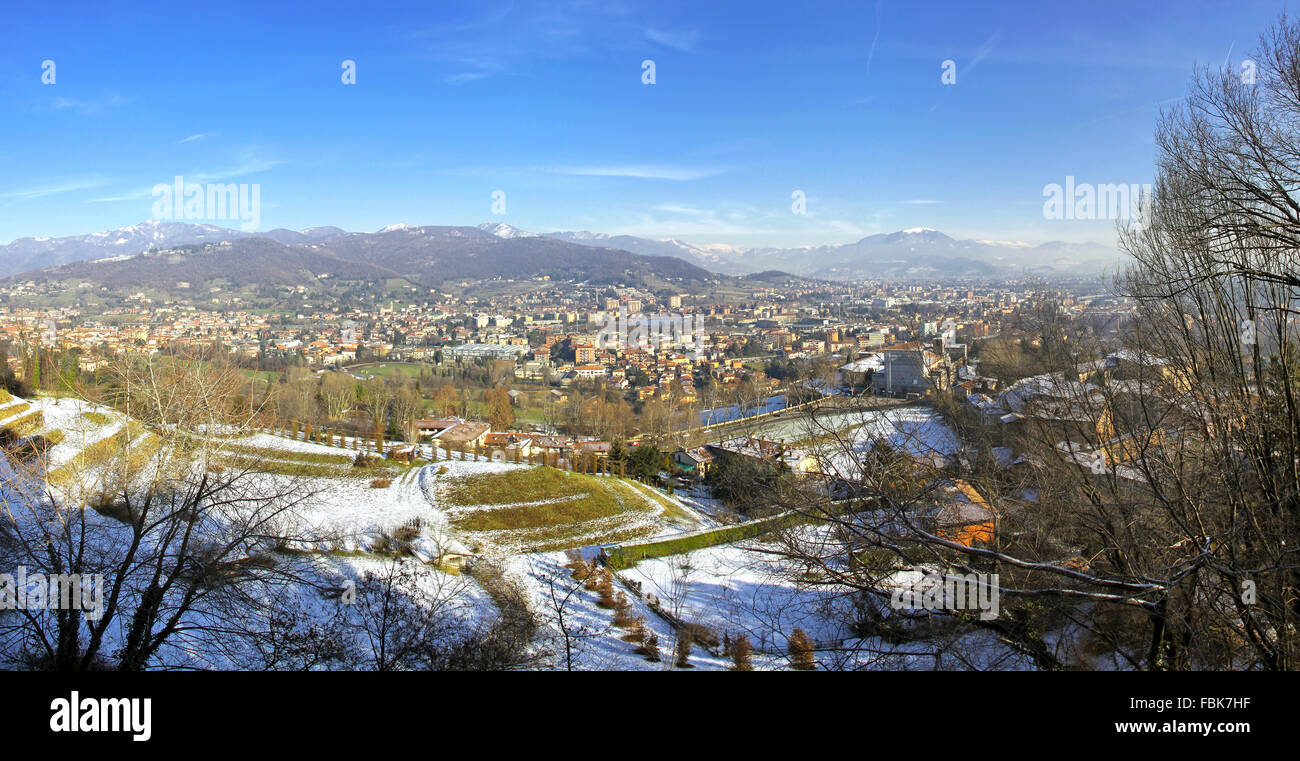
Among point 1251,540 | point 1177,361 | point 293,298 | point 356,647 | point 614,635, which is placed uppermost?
point 293,298

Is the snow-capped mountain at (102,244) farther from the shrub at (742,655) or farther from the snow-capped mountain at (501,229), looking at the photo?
the shrub at (742,655)

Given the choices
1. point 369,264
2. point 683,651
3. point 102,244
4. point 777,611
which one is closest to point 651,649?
point 683,651

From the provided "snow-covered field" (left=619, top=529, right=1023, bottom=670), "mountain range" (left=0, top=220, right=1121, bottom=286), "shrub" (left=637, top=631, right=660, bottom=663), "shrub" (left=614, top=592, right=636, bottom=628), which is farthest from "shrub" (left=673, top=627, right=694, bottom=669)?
"mountain range" (left=0, top=220, right=1121, bottom=286)

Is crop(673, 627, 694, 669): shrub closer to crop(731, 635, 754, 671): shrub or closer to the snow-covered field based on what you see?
crop(731, 635, 754, 671): shrub

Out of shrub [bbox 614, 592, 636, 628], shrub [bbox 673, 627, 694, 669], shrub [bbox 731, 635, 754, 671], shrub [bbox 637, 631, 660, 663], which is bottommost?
shrub [bbox 614, 592, 636, 628]

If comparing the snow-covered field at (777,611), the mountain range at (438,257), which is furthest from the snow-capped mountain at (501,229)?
the snow-covered field at (777,611)

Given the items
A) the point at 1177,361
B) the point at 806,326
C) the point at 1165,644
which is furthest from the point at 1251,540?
the point at 806,326
